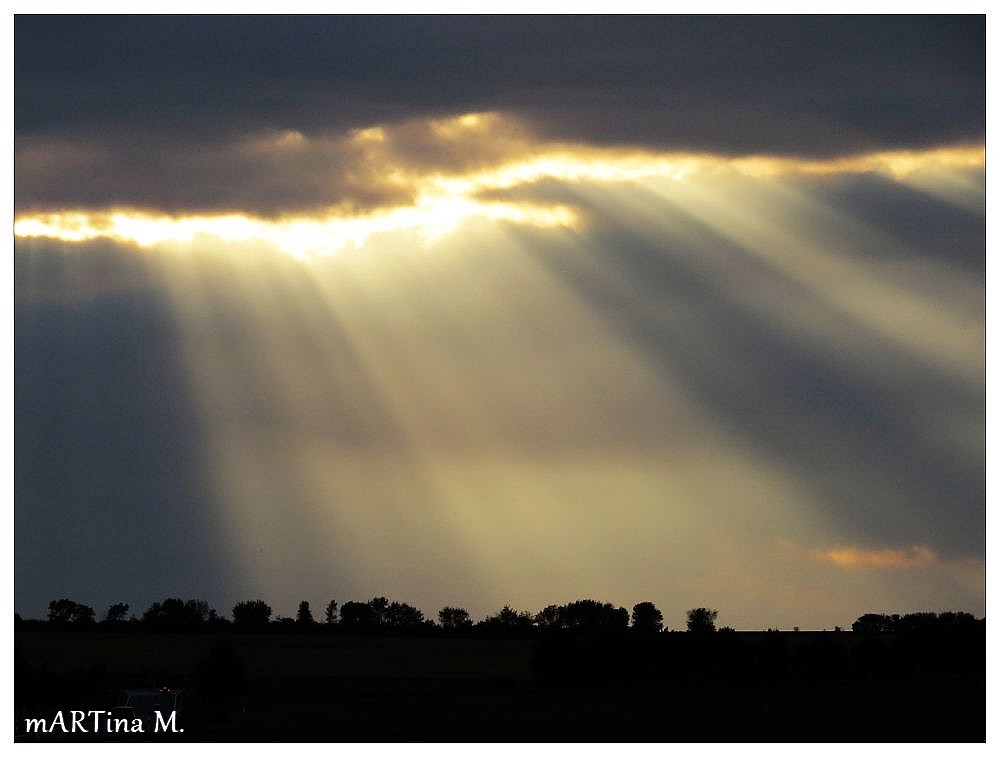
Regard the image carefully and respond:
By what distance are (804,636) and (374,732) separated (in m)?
56.8

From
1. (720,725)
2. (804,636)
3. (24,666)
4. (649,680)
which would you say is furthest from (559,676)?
(720,725)

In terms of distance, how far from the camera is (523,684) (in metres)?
105

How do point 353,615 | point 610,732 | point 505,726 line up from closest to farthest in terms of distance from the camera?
point 610,732, point 505,726, point 353,615

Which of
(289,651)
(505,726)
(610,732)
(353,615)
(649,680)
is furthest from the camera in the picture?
(353,615)

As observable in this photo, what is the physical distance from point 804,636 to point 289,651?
4351 centimetres

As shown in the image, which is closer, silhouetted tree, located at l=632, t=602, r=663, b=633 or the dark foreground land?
the dark foreground land

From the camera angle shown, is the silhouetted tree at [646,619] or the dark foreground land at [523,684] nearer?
the dark foreground land at [523,684]

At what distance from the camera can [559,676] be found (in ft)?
364

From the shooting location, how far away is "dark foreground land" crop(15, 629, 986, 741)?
6481 cm

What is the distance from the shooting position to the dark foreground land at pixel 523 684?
64.8 m

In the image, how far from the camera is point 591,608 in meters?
124

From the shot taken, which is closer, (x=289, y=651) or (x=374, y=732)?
(x=374, y=732)

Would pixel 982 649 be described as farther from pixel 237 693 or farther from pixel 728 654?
pixel 237 693

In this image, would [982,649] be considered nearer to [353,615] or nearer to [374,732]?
[374,732]
